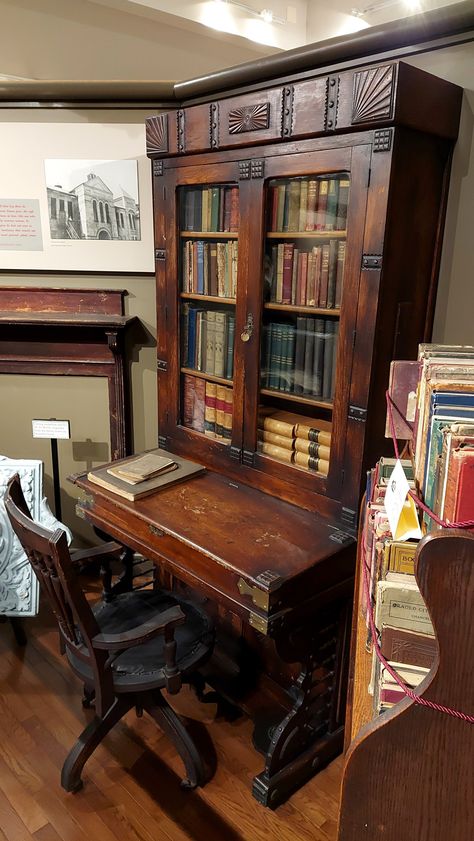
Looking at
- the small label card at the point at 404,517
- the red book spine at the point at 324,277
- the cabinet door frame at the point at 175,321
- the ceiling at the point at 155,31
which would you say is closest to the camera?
the small label card at the point at 404,517

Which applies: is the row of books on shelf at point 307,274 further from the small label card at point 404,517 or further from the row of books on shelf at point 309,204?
the small label card at point 404,517

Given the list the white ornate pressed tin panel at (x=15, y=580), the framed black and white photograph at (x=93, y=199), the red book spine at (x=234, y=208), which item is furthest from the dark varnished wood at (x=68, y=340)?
the red book spine at (x=234, y=208)

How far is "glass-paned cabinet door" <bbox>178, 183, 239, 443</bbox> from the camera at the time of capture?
196cm

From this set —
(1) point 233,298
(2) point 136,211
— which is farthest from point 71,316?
(1) point 233,298

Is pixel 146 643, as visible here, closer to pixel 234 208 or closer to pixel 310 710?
pixel 310 710

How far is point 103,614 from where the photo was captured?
2018 millimetres

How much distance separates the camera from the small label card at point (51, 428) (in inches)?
99.9

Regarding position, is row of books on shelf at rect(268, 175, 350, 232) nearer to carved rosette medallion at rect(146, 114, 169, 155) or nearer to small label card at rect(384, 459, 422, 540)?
carved rosette medallion at rect(146, 114, 169, 155)

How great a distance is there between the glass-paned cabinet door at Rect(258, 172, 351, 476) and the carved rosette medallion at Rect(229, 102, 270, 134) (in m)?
0.16

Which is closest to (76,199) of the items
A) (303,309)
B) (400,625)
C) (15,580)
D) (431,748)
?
(303,309)

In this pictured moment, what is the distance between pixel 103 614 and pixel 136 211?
1.68 m

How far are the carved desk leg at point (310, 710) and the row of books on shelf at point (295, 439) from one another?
1.48ft

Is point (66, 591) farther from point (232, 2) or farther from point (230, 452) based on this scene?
point (232, 2)

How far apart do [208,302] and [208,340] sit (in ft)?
0.45
